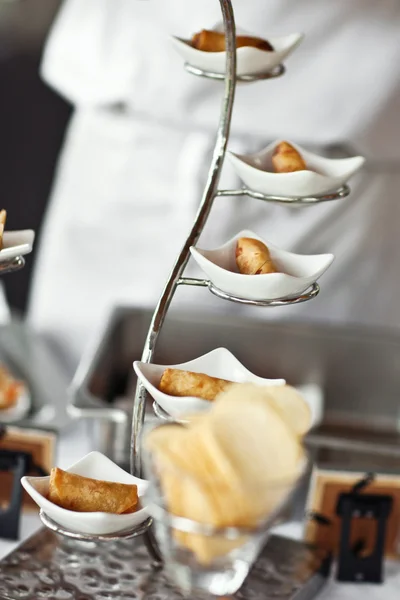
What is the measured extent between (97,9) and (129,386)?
698mm

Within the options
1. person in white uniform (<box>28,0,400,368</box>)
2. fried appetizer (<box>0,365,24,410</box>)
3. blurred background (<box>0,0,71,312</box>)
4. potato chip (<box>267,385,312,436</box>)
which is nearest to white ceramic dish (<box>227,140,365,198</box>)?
potato chip (<box>267,385,312,436</box>)

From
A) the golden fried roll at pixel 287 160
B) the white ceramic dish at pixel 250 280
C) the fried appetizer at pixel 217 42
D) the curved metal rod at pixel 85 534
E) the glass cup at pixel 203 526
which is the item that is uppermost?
the fried appetizer at pixel 217 42

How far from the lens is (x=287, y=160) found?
943 mm

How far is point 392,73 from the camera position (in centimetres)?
170

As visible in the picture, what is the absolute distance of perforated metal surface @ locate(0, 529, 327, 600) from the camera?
0.98 m

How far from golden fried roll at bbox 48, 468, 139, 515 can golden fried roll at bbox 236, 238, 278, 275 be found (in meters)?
0.23

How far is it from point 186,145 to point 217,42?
2.78 ft

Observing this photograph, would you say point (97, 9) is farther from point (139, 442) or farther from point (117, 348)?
point (139, 442)

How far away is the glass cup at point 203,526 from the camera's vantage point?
0.56 m

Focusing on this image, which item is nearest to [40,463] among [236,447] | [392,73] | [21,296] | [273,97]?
[236,447]

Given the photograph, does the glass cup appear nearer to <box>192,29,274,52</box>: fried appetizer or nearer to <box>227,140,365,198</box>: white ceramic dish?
<box>227,140,365,198</box>: white ceramic dish

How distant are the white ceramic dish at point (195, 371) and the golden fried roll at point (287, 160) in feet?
0.66

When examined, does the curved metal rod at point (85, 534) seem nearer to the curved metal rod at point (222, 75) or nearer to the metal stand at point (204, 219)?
the metal stand at point (204, 219)

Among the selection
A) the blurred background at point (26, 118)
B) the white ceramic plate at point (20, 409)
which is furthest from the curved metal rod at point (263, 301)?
the blurred background at point (26, 118)
